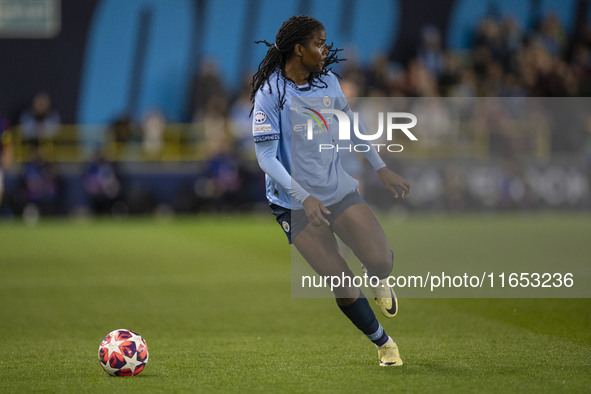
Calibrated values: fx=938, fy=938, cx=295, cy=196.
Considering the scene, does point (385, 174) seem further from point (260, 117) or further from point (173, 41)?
point (173, 41)

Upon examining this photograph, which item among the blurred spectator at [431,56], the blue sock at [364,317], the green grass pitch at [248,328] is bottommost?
the green grass pitch at [248,328]

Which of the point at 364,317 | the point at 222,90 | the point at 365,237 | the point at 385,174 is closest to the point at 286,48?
the point at 385,174

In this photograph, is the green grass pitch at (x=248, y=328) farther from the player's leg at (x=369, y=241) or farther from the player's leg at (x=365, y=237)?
the player's leg at (x=365, y=237)

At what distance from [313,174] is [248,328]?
97.3 inches

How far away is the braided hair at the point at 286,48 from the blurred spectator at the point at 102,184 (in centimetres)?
1709

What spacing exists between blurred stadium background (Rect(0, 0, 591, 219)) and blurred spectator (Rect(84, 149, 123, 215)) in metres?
0.04

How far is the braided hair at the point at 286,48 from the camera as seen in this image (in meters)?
6.25

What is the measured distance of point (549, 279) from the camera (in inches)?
464

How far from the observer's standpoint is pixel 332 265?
243 inches

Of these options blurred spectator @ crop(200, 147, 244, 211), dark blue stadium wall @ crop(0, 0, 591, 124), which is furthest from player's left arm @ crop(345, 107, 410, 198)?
dark blue stadium wall @ crop(0, 0, 591, 124)

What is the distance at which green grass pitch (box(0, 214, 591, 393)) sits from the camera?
593cm

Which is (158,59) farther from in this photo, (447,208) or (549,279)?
(549,279)

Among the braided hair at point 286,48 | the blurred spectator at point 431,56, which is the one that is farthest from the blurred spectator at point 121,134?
the braided hair at point 286,48

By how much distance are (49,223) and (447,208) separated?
9.63 meters
